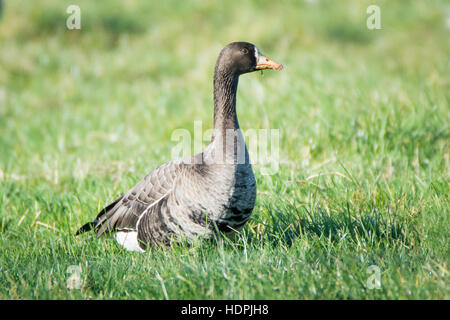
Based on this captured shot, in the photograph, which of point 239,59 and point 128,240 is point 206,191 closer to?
point 128,240

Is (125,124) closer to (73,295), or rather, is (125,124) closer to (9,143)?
(9,143)

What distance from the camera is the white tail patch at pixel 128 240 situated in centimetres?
436

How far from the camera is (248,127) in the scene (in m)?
6.80

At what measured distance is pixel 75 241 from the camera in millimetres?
4441

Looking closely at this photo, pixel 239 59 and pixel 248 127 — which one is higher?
pixel 239 59

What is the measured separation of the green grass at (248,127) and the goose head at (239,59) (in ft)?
4.18

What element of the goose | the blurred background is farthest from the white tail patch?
the blurred background

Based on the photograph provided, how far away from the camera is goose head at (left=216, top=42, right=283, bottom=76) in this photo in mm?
4223

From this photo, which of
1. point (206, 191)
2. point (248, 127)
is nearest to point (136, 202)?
point (206, 191)

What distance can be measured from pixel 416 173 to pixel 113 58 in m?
8.31

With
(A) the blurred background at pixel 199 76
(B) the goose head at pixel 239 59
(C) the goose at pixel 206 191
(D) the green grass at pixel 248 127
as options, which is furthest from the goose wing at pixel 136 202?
(A) the blurred background at pixel 199 76

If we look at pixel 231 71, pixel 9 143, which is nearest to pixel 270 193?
pixel 231 71

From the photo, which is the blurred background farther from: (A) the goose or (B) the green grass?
(A) the goose

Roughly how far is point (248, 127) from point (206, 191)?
3.04 metres
